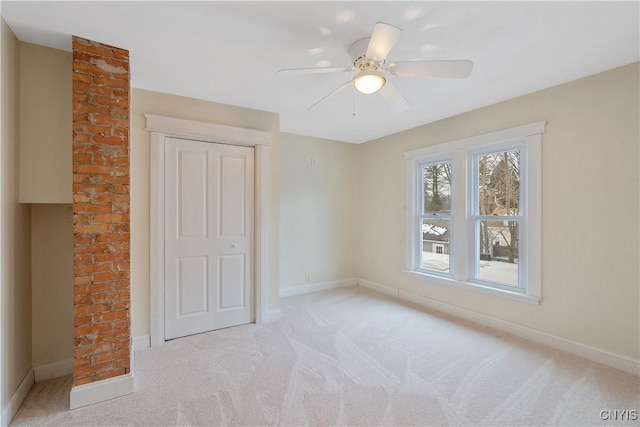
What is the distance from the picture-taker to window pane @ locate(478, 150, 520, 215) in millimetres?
3363

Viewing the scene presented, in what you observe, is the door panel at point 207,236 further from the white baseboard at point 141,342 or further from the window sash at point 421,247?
the window sash at point 421,247

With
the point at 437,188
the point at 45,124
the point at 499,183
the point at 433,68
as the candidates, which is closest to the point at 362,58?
the point at 433,68

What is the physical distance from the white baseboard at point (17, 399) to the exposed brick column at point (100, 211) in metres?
0.34

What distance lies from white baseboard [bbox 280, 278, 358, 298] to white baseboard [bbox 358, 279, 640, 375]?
98 cm

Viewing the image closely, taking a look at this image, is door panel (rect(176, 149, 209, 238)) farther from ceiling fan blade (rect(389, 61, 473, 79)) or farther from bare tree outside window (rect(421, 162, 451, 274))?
bare tree outside window (rect(421, 162, 451, 274))

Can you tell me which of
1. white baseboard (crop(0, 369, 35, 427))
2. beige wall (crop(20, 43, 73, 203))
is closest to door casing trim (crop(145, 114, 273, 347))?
beige wall (crop(20, 43, 73, 203))

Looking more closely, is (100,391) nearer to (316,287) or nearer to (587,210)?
(316,287)

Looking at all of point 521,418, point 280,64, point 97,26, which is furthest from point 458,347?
point 97,26

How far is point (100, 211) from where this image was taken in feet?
7.13

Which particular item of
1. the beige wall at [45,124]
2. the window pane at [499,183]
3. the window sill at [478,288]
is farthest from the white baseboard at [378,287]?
the beige wall at [45,124]

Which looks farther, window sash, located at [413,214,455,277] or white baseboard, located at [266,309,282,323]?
window sash, located at [413,214,455,277]

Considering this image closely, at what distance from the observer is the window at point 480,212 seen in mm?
3125

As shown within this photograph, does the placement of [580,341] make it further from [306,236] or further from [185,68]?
[185,68]

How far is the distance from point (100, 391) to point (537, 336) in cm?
387
